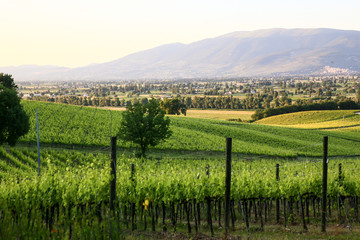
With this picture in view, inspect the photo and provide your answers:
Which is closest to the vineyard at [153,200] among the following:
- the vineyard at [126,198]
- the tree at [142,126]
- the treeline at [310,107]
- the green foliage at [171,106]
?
the vineyard at [126,198]

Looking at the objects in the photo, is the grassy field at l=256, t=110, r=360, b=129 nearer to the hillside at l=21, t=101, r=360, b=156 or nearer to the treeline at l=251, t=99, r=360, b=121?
the treeline at l=251, t=99, r=360, b=121

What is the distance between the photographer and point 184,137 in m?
61.4

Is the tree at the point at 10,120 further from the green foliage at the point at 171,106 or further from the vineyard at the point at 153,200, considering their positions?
the green foliage at the point at 171,106

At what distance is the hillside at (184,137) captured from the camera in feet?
163

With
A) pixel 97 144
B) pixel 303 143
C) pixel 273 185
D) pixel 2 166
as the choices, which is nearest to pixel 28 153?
pixel 2 166

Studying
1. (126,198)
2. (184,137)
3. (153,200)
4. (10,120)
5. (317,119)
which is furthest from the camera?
(317,119)

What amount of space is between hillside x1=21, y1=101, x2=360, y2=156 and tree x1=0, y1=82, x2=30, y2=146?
395 centimetres

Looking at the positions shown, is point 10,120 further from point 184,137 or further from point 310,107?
point 310,107

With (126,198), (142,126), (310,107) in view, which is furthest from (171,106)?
(126,198)

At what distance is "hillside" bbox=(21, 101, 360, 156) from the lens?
49.8 metres

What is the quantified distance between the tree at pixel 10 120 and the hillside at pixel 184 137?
156 inches

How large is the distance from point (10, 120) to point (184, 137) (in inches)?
1106

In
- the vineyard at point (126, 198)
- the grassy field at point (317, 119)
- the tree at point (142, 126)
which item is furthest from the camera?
the grassy field at point (317, 119)

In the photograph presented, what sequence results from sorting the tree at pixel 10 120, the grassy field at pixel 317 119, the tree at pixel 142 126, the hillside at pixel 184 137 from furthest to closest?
the grassy field at pixel 317 119
the hillside at pixel 184 137
the tree at pixel 142 126
the tree at pixel 10 120
